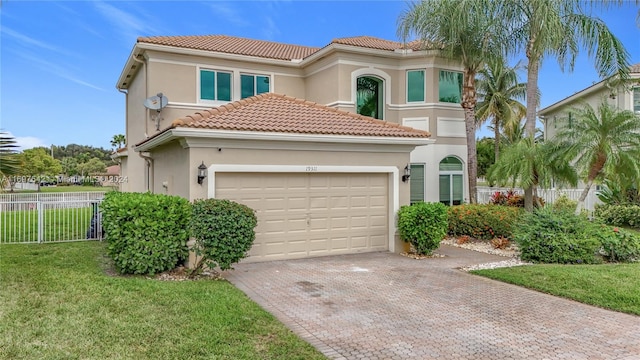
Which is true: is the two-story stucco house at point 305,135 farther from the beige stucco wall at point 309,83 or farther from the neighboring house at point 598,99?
the neighboring house at point 598,99

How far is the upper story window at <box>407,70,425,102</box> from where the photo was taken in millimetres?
19031

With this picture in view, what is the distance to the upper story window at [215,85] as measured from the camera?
1844 centimetres

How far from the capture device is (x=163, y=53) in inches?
690

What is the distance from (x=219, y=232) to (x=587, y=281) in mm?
7570

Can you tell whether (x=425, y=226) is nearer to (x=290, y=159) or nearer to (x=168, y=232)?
(x=290, y=159)

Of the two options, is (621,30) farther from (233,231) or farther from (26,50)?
(26,50)

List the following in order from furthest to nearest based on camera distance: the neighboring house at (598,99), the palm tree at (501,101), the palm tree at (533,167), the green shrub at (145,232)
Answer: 1. the palm tree at (501,101)
2. the neighboring house at (598,99)
3. the palm tree at (533,167)
4. the green shrub at (145,232)

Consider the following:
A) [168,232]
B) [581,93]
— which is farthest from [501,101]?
[168,232]

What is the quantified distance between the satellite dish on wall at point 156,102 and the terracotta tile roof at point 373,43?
23.6 feet

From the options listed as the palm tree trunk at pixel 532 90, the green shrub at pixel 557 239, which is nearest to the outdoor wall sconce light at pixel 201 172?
the green shrub at pixel 557 239

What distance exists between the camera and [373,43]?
64.4ft

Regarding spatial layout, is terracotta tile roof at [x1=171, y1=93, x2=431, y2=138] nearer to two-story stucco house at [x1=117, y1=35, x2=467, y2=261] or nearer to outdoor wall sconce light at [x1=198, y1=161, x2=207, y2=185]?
two-story stucco house at [x1=117, y1=35, x2=467, y2=261]

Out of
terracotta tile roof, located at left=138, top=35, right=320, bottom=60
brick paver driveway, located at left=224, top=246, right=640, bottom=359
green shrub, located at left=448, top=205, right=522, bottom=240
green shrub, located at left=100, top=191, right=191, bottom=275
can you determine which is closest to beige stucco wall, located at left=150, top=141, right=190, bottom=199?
green shrub, located at left=100, top=191, right=191, bottom=275

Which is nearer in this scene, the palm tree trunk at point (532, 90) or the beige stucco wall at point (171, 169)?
the beige stucco wall at point (171, 169)
